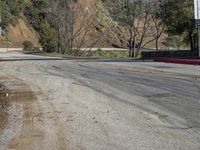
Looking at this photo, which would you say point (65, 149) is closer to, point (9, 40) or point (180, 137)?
point (180, 137)

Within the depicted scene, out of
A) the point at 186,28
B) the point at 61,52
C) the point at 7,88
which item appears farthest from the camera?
the point at 61,52

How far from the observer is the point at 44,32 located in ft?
207

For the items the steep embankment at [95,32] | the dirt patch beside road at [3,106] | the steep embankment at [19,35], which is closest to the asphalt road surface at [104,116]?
the dirt patch beside road at [3,106]

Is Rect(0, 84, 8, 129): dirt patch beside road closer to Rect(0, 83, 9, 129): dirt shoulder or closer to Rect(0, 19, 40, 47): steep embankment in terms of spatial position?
Rect(0, 83, 9, 129): dirt shoulder

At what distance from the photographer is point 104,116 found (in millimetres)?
10688

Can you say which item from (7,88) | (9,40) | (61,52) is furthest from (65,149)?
(9,40)

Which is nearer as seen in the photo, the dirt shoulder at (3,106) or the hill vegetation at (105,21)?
the dirt shoulder at (3,106)

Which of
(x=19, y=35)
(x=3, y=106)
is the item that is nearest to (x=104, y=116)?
(x=3, y=106)

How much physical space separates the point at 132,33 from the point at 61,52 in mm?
9965

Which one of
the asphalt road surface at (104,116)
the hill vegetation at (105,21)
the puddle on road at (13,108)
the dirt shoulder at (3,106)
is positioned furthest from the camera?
the hill vegetation at (105,21)

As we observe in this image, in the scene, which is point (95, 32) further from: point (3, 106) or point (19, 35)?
point (3, 106)

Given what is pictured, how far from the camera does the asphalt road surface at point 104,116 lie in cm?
818

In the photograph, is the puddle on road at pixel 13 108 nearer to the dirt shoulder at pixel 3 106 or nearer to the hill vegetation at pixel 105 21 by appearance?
the dirt shoulder at pixel 3 106

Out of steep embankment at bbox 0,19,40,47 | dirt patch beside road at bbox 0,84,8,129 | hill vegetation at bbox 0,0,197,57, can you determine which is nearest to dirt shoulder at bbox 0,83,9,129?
dirt patch beside road at bbox 0,84,8,129
